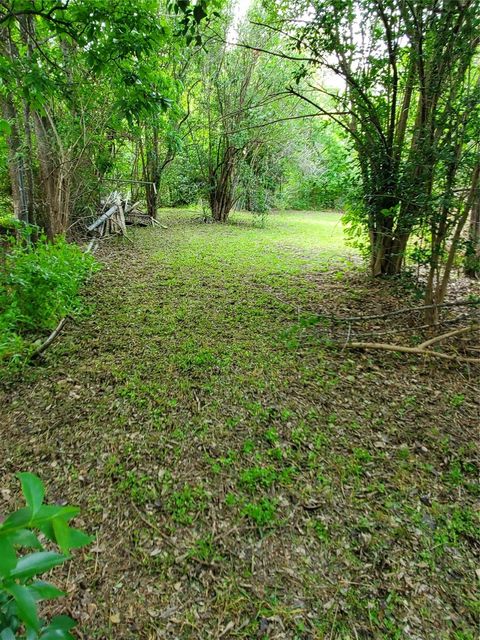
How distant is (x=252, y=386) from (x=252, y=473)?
2.24 ft

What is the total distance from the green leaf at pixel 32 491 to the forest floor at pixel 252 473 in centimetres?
115

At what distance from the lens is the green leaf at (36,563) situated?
0.43 m

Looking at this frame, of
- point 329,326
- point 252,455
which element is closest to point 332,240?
point 329,326

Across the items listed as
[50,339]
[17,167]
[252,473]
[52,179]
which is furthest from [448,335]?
[17,167]

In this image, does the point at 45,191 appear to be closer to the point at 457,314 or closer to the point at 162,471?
the point at 162,471

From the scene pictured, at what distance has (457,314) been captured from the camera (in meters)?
3.08

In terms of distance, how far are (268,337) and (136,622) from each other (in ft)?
6.64

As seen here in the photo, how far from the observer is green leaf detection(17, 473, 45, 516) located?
42cm

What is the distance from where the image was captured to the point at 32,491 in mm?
435

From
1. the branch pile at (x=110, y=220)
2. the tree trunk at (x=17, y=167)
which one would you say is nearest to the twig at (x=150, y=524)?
the tree trunk at (x=17, y=167)

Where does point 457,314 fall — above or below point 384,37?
below

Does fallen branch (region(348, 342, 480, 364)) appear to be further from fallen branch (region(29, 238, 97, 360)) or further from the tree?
fallen branch (region(29, 238, 97, 360))

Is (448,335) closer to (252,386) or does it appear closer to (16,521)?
(252,386)

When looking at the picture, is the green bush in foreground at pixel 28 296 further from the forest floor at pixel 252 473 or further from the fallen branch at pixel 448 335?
the fallen branch at pixel 448 335
